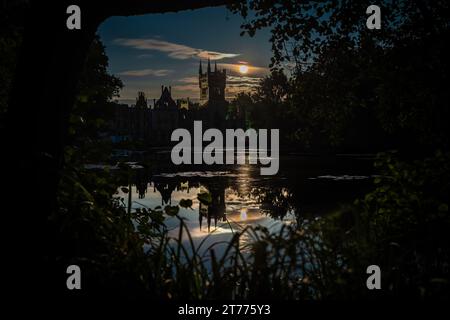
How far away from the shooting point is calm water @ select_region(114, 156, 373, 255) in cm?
1930

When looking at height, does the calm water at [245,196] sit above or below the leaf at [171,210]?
below

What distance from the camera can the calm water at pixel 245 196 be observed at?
63.3ft

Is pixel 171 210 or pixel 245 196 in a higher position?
pixel 171 210

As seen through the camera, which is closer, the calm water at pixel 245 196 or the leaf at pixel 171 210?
the leaf at pixel 171 210

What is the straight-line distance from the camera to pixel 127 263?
383 centimetres

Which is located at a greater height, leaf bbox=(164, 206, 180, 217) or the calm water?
leaf bbox=(164, 206, 180, 217)

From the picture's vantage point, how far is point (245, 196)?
27.4 meters

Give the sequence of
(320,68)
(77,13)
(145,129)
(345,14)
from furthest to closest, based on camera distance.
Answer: (145,129) → (320,68) → (345,14) → (77,13)

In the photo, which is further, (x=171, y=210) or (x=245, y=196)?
(x=245, y=196)

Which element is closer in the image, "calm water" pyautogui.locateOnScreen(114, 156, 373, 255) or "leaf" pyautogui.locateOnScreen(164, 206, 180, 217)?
"leaf" pyautogui.locateOnScreen(164, 206, 180, 217)

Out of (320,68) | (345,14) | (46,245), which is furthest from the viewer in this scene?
(320,68)
